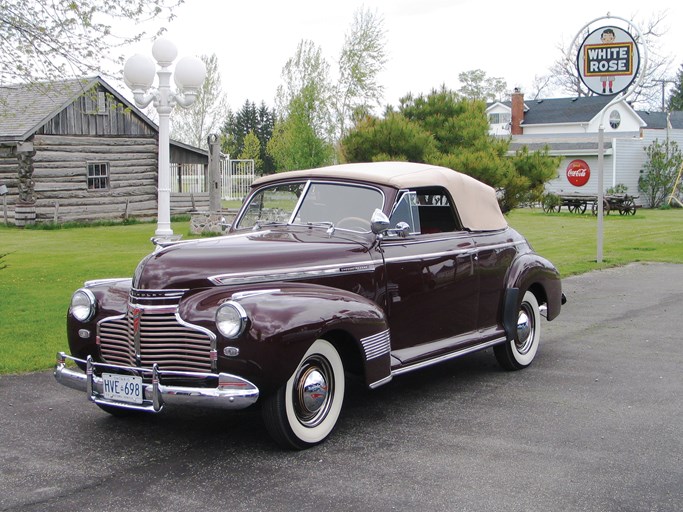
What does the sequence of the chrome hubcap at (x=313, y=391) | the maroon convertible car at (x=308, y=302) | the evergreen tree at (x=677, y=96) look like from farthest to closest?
the evergreen tree at (x=677, y=96) → the chrome hubcap at (x=313, y=391) → the maroon convertible car at (x=308, y=302)

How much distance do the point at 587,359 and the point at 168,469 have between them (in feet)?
15.1

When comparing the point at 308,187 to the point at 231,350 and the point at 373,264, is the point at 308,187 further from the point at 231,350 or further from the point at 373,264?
the point at 231,350

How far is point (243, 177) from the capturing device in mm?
40781

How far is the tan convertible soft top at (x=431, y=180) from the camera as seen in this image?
21.7ft

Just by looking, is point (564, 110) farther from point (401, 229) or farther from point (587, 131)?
point (401, 229)

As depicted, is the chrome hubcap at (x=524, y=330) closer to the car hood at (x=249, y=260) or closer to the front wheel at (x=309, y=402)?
the car hood at (x=249, y=260)

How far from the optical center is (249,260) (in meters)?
5.48

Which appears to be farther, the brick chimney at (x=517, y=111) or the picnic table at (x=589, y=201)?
the brick chimney at (x=517, y=111)

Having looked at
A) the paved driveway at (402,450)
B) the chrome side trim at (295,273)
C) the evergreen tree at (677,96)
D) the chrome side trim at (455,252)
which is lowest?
the paved driveway at (402,450)

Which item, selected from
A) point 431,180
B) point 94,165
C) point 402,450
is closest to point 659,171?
point 94,165

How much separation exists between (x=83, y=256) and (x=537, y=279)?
464 inches

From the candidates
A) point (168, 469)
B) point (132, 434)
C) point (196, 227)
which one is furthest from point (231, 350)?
point (196, 227)

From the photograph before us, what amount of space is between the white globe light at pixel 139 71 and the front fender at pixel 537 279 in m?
7.14

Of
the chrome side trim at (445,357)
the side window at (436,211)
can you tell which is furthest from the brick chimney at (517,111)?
the chrome side trim at (445,357)
